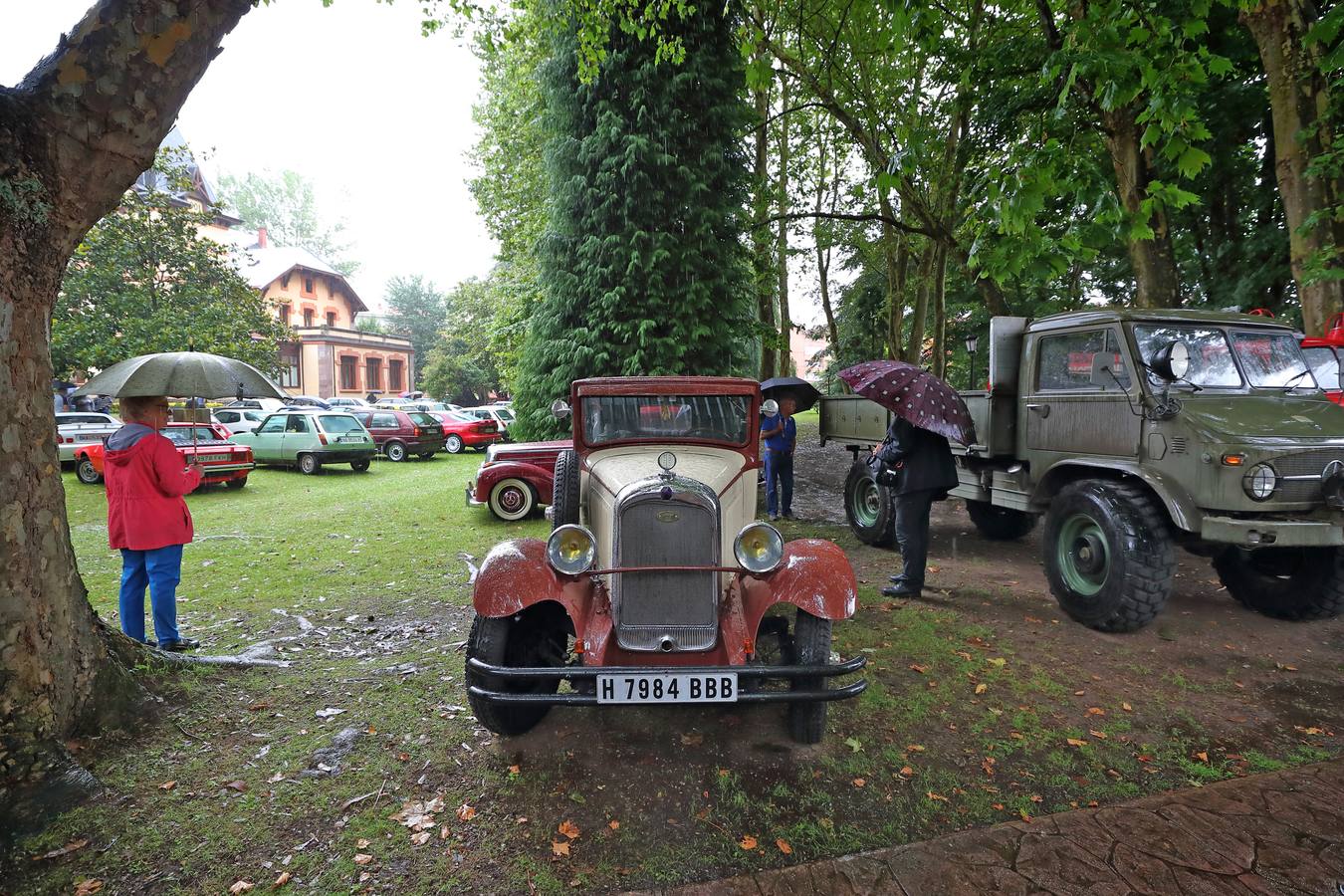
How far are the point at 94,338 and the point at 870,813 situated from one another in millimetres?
21481

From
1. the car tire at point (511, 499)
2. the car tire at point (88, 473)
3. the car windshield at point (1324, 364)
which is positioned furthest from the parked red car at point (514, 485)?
the car tire at point (88, 473)

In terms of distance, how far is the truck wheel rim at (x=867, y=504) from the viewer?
8.09 m

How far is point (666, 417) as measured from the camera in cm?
449

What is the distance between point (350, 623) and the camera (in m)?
5.47

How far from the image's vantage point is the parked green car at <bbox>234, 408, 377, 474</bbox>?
1562 cm

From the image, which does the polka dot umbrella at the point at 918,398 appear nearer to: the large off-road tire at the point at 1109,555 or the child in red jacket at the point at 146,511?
the large off-road tire at the point at 1109,555

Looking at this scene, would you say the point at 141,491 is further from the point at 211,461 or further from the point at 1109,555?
the point at 211,461

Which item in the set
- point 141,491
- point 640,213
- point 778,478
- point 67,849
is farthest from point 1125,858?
point 640,213

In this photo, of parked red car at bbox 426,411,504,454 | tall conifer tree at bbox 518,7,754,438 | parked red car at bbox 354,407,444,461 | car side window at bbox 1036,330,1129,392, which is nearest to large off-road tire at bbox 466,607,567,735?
car side window at bbox 1036,330,1129,392

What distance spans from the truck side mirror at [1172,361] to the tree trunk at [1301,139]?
3755mm

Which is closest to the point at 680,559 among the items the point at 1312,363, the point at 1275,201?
the point at 1312,363

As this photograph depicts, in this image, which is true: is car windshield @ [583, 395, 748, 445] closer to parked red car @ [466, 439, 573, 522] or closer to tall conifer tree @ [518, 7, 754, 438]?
parked red car @ [466, 439, 573, 522]

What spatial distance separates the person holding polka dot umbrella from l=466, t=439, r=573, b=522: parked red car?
18.0 feet

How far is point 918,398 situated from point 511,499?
21.6ft
